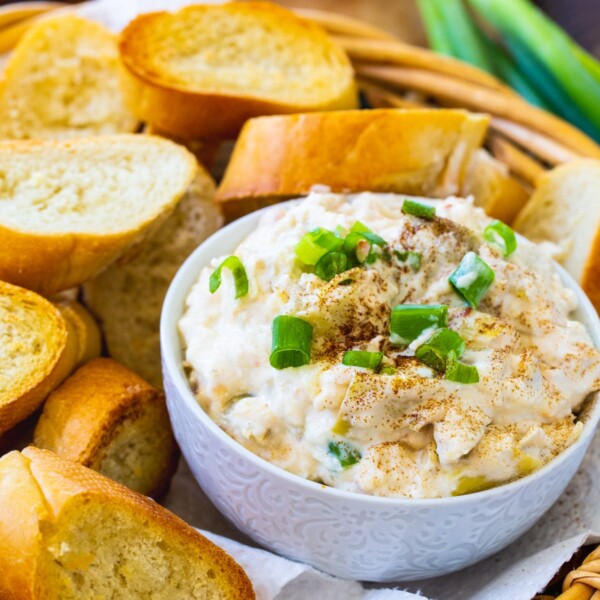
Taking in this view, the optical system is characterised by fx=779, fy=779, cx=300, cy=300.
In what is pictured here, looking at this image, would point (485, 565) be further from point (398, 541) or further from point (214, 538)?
point (214, 538)

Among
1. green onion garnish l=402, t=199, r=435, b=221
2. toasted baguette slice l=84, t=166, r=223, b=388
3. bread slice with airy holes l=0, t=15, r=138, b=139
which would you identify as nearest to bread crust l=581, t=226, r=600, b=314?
green onion garnish l=402, t=199, r=435, b=221

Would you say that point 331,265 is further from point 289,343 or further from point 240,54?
point 240,54

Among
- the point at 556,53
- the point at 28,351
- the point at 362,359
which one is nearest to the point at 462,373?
the point at 362,359

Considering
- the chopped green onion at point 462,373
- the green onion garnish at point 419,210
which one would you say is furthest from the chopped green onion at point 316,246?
the chopped green onion at point 462,373

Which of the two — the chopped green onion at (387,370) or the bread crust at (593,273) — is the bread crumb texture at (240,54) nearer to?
the bread crust at (593,273)

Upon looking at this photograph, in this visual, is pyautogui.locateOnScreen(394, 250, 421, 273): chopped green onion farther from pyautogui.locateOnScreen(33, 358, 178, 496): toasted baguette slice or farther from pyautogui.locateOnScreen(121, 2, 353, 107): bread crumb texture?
pyautogui.locateOnScreen(121, 2, 353, 107): bread crumb texture
